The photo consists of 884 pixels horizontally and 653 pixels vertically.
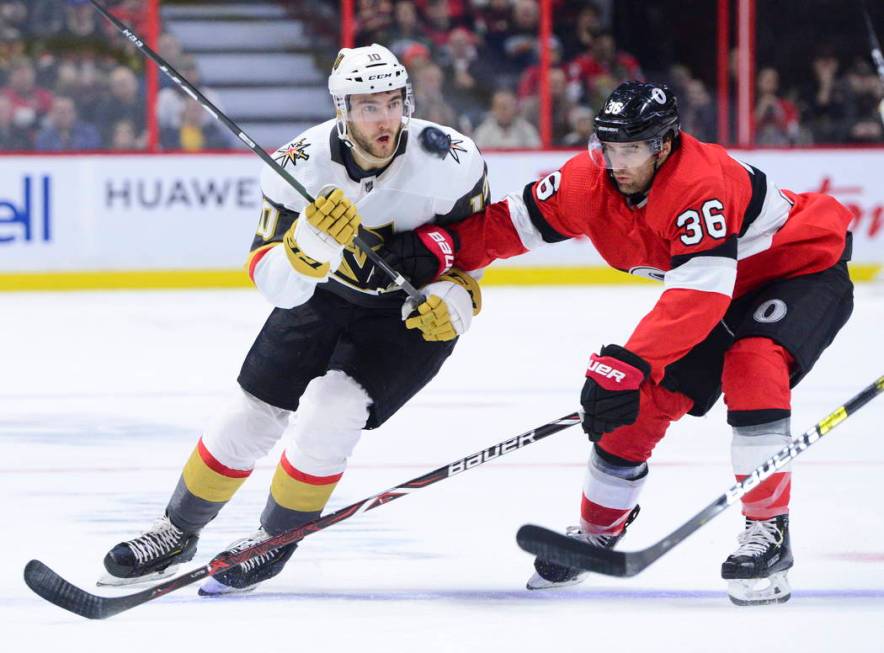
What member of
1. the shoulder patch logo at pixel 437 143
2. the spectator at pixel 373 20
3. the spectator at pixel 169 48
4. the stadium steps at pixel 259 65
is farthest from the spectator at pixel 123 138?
the shoulder patch logo at pixel 437 143

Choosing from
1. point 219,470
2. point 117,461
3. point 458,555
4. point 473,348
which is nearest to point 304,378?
point 219,470

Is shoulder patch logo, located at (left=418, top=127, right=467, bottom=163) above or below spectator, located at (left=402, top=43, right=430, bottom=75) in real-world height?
above

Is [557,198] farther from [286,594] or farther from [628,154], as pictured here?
[286,594]

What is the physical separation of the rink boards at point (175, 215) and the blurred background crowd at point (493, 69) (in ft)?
0.49

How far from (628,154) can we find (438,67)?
17.5ft

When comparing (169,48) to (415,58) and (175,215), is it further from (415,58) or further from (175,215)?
(415,58)

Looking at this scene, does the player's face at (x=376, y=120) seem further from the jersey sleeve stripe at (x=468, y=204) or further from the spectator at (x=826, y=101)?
the spectator at (x=826, y=101)

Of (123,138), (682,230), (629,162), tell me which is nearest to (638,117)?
(629,162)

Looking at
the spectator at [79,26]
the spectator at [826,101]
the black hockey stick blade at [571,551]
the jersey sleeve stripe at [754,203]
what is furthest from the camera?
the spectator at [826,101]

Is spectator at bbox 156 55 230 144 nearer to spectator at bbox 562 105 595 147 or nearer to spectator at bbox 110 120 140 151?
spectator at bbox 110 120 140 151

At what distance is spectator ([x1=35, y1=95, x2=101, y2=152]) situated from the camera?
761 cm

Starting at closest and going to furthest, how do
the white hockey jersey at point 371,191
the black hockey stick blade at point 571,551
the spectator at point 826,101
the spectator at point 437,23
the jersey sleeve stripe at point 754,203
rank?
the black hockey stick blade at point 571,551 < the jersey sleeve stripe at point 754,203 < the white hockey jersey at point 371,191 < the spectator at point 826,101 < the spectator at point 437,23

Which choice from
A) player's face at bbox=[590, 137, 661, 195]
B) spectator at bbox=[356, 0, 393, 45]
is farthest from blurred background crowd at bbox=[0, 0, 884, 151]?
player's face at bbox=[590, 137, 661, 195]

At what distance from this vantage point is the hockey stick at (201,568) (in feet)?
9.25
